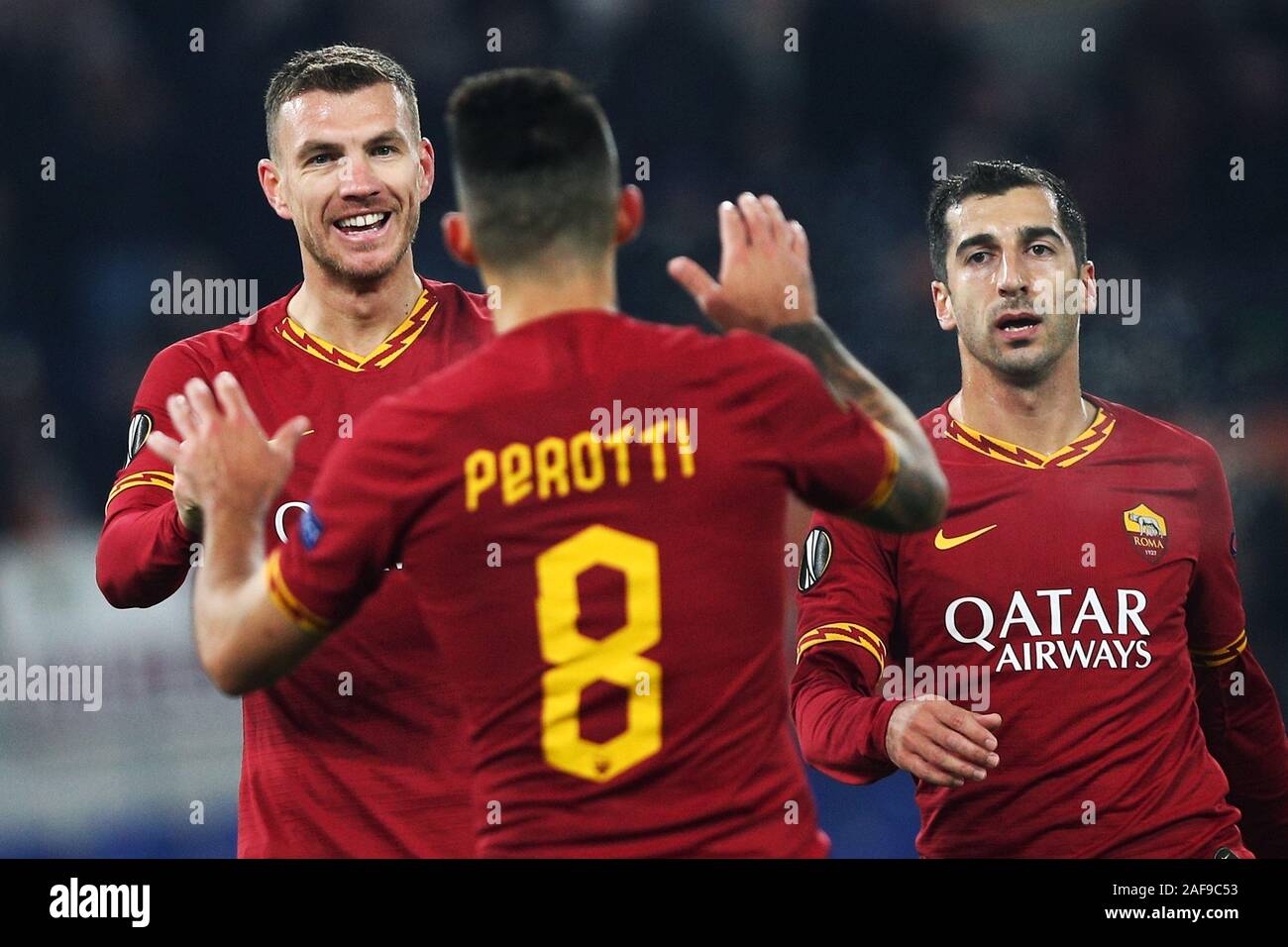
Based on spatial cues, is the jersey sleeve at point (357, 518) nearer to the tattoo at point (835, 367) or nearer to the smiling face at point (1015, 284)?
the tattoo at point (835, 367)

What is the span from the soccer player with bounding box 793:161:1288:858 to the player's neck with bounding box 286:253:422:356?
3.57ft

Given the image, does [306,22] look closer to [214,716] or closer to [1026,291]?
[214,716]

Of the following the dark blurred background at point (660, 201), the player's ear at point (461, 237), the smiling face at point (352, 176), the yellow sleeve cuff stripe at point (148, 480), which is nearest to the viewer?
the player's ear at point (461, 237)

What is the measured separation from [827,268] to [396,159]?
285cm

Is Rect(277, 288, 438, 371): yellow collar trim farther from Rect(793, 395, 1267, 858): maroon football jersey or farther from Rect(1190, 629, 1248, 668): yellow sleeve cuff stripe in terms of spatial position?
Rect(1190, 629, 1248, 668): yellow sleeve cuff stripe

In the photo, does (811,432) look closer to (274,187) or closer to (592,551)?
(592,551)

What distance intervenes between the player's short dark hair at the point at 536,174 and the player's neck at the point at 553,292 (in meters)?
0.03

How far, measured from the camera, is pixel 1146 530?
12.2 ft

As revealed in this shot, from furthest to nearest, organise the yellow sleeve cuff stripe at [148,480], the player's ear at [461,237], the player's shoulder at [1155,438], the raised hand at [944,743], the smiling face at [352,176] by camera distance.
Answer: the player's shoulder at [1155,438]
the smiling face at [352,176]
the yellow sleeve cuff stripe at [148,480]
the raised hand at [944,743]
the player's ear at [461,237]

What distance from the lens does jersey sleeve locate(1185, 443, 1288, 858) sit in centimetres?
379

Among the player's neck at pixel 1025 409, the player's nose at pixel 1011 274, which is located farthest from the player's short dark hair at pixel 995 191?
the player's neck at pixel 1025 409

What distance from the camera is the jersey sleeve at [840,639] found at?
136 inches

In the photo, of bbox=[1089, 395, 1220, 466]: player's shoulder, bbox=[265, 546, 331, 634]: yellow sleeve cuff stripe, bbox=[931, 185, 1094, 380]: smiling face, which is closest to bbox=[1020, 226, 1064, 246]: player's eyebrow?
bbox=[931, 185, 1094, 380]: smiling face
